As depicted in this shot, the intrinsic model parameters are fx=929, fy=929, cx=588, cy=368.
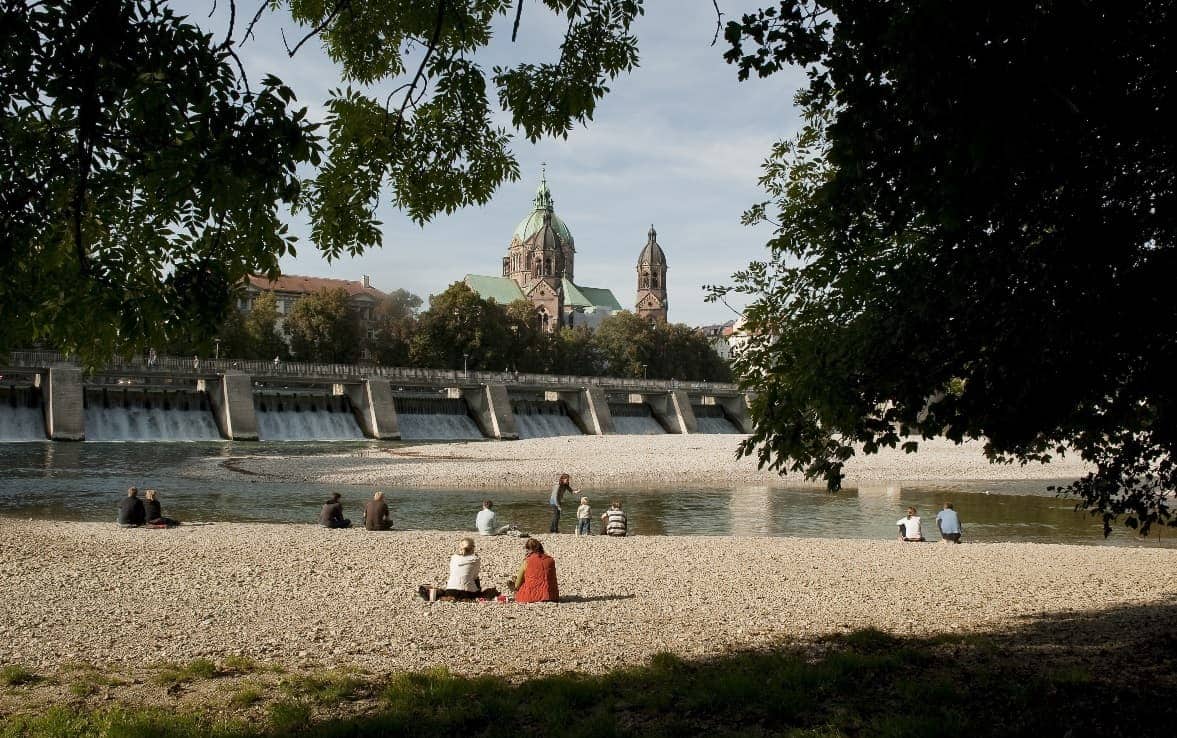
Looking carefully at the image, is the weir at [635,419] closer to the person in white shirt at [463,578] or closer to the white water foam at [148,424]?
the white water foam at [148,424]

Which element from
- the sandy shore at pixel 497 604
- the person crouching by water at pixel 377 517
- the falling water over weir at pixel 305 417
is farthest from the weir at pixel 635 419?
the sandy shore at pixel 497 604

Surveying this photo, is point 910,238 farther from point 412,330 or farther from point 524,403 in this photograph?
point 412,330

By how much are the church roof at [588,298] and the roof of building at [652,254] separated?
27.3 ft

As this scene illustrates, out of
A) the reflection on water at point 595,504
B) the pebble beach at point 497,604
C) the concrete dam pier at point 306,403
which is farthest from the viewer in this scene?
the concrete dam pier at point 306,403

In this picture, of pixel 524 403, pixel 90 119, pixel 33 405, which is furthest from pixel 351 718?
pixel 524 403

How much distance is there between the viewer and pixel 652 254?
536 ft

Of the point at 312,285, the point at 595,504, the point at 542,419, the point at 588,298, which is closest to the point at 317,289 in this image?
the point at 312,285

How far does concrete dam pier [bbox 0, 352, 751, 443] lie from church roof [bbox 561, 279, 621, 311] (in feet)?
246

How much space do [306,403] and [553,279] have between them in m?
90.1

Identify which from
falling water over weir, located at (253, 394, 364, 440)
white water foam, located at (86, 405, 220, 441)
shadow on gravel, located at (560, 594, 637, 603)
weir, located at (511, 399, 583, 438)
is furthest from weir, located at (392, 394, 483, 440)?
shadow on gravel, located at (560, 594, 637, 603)

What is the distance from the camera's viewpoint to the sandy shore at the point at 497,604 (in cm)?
900

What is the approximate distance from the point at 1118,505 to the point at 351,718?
687cm

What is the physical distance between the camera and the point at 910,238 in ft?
27.2

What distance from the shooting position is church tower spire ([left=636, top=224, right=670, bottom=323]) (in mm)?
162000
